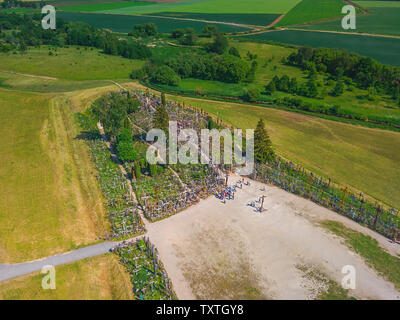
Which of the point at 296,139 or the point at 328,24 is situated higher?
the point at 328,24

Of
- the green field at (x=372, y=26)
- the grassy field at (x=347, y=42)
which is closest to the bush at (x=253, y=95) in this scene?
the grassy field at (x=347, y=42)

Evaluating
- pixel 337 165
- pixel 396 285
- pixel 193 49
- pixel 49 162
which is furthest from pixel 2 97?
pixel 396 285

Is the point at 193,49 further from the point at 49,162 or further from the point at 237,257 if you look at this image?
the point at 237,257

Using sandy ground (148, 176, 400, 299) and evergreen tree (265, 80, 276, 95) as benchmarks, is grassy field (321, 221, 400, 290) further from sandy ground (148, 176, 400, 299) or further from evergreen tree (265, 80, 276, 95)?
evergreen tree (265, 80, 276, 95)

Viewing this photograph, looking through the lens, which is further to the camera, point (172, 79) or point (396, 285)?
point (172, 79)

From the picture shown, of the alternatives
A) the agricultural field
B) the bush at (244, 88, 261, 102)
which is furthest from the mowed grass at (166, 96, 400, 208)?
the agricultural field

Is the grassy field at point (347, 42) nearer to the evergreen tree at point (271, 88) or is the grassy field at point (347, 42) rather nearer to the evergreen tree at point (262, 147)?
the evergreen tree at point (271, 88)
